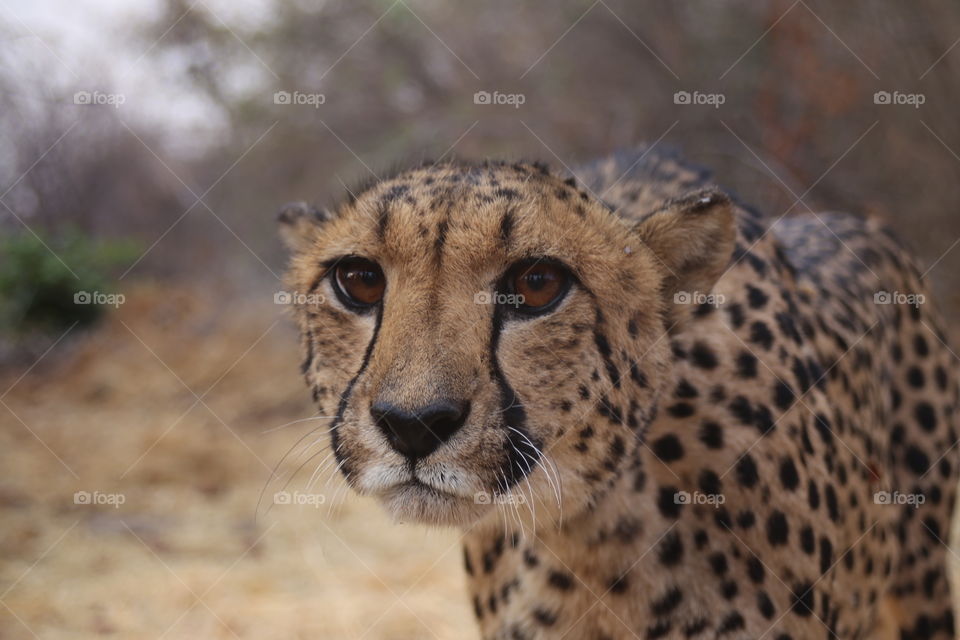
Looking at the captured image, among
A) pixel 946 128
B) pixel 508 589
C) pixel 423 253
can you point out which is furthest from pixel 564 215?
pixel 946 128

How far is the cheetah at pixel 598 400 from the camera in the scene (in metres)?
1.66

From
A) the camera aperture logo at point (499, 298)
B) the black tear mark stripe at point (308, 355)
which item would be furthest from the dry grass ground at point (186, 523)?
the camera aperture logo at point (499, 298)

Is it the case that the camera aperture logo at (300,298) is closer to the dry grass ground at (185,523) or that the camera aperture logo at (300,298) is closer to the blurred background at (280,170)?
the dry grass ground at (185,523)

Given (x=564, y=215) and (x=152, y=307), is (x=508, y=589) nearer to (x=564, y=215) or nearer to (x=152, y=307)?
(x=564, y=215)

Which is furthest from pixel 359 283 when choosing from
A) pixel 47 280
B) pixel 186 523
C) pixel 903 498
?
pixel 47 280

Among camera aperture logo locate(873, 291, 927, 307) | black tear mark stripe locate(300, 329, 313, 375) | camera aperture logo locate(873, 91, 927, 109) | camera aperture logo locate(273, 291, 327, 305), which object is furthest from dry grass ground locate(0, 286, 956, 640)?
camera aperture logo locate(873, 91, 927, 109)

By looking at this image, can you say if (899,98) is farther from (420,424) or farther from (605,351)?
(420,424)

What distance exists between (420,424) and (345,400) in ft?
0.91

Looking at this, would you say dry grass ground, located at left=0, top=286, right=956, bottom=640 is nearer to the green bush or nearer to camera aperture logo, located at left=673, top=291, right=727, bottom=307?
the green bush

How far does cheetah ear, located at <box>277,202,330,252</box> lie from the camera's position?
2.25 meters

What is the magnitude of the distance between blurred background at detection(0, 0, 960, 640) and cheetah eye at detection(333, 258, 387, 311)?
7.66 feet

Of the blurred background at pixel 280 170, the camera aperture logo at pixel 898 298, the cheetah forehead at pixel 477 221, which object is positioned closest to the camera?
the cheetah forehead at pixel 477 221

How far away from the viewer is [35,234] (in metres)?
6.82

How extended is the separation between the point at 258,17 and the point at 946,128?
506 cm
